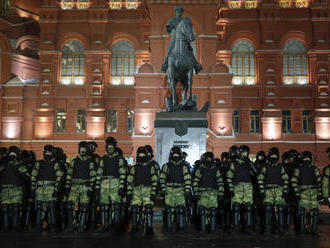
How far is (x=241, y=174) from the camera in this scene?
9219 millimetres

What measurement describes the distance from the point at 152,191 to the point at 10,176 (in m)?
3.46

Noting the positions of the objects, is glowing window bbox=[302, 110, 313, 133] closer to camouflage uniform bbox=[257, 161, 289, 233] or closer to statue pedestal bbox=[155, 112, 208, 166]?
statue pedestal bbox=[155, 112, 208, 166]

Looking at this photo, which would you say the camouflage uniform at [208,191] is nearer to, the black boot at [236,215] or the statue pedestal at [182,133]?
the black boot at [236,215]

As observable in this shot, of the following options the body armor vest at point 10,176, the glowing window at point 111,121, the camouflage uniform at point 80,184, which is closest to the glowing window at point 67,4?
the glowing window at point 111,121

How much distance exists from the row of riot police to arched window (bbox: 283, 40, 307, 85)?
23436mm

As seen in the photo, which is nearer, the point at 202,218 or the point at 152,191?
the point at 152,191

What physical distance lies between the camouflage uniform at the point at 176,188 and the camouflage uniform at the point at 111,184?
0.95 metres

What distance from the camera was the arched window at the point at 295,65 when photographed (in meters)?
31.3

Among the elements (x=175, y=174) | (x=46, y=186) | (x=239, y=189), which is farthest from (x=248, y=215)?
(x=46, y=186)

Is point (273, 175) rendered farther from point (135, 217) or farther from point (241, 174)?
point (135, 217)

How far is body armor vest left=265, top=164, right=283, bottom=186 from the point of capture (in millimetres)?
9148

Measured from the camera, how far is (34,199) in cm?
948

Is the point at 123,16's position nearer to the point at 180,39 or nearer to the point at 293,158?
the point at 180,39

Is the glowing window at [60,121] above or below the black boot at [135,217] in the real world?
above
